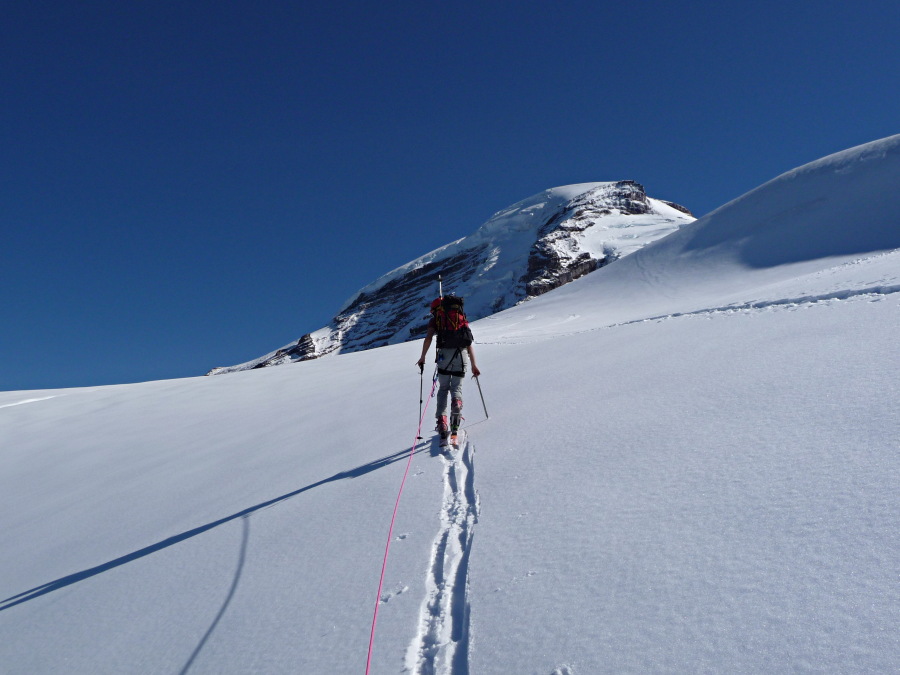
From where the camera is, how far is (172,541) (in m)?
4.66

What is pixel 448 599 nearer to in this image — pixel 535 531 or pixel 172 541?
pixel 535 531

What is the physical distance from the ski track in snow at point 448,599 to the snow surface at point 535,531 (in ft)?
0.05

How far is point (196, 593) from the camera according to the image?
139 inches

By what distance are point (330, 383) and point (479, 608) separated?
1193 cm

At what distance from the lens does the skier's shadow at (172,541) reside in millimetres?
4246

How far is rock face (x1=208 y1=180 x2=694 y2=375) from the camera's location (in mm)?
110250

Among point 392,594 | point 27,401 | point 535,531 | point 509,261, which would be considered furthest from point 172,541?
point 509,261

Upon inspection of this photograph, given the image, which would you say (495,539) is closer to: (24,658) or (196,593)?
(196,593)

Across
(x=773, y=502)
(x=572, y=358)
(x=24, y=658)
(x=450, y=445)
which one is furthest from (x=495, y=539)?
(x=572, y=358)

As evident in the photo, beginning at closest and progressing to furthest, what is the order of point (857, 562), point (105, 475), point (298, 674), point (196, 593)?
point (857, 562) → point (298, 674) → point (196, 593) → point (105, 475)

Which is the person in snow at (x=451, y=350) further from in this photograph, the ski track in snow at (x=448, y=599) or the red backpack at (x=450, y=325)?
the ski track in snow at (x=448, y=599)

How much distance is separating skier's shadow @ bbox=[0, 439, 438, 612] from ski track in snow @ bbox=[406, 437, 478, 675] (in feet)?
5.02

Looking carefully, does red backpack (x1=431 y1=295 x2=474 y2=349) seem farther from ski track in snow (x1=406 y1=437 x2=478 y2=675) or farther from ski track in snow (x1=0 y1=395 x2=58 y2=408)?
ski track in snow (x1=0 y1=395 x2=58 y2=408)

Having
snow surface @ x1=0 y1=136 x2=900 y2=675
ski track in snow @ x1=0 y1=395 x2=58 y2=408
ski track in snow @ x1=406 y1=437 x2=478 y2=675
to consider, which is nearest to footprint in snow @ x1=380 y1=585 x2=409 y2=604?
snow surface @ x1=0 y1=136 x2=900 y2=675
